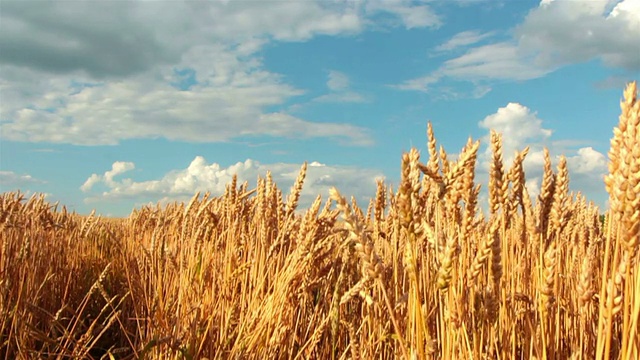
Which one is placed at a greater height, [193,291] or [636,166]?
[636,166]

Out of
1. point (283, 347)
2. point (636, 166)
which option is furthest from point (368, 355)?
point (636, 166)

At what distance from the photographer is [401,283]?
109 inches

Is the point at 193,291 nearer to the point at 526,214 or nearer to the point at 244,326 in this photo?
the point at 244,326

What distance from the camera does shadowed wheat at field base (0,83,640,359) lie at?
4.89 ft

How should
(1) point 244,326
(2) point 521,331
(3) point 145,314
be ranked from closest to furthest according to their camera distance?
(2) point 521,331
(1) point 244,326
(3) point 145,314

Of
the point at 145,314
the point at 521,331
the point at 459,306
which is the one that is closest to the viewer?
the point at 459,306

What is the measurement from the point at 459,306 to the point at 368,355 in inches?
31.8

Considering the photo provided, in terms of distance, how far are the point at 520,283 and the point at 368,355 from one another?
2.38ft

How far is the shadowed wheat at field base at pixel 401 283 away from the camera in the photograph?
149 centimetres

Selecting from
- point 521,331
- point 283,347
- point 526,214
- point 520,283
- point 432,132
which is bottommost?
point 283,347

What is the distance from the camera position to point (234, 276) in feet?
9.80

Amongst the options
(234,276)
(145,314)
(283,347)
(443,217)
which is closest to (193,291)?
(234,276)

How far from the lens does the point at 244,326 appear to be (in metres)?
2.59

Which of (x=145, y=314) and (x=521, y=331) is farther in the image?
(x=145, y=314)
